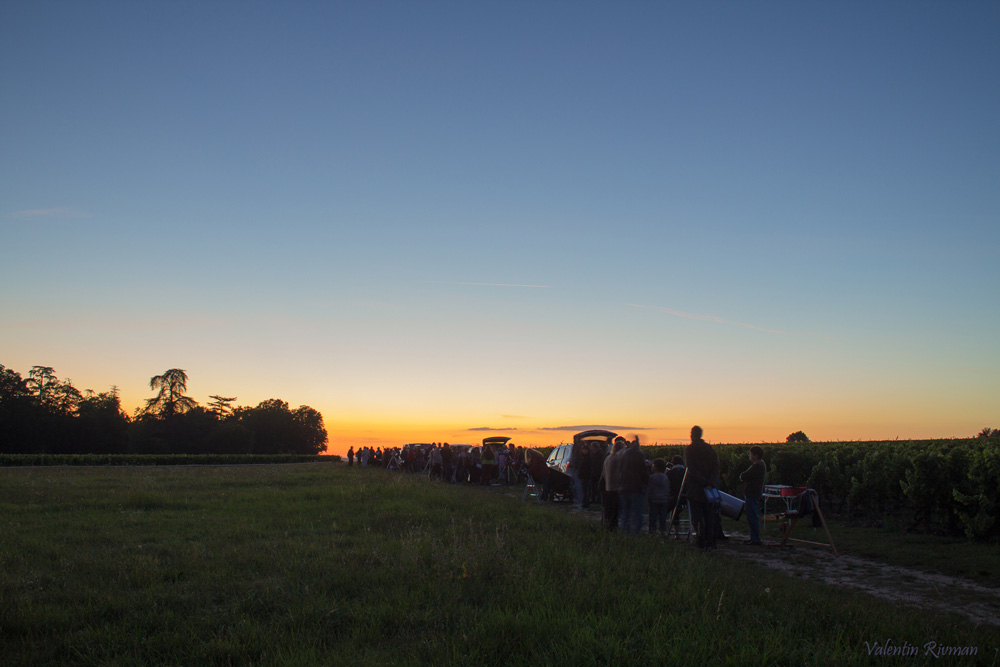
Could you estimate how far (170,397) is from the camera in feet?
364

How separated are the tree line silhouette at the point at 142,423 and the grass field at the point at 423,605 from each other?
87.3m

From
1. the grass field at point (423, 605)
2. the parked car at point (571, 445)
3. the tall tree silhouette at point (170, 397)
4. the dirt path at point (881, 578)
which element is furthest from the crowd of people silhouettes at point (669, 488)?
the tall tree silhouette at point (170, 397)

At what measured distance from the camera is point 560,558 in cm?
820

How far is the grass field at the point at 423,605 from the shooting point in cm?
506

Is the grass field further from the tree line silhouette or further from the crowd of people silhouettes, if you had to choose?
the tree line silhouette

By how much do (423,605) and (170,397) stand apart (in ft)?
393

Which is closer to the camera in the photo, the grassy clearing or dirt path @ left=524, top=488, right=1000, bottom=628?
dirt path @ left=524, top=488, right=1000, bottom=628

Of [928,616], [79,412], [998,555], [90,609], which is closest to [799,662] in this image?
[928,616]

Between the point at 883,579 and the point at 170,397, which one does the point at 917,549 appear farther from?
the point at 170,397

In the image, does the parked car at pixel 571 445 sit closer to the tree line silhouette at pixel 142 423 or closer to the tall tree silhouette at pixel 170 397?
the tree line silhouette at pixel 142 423

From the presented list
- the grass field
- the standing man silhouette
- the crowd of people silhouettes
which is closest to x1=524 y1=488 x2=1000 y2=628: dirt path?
the standing man silhouette

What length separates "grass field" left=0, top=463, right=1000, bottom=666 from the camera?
5.06m

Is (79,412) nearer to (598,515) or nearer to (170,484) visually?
(170,484)

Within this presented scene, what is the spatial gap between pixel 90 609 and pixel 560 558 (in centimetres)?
533
